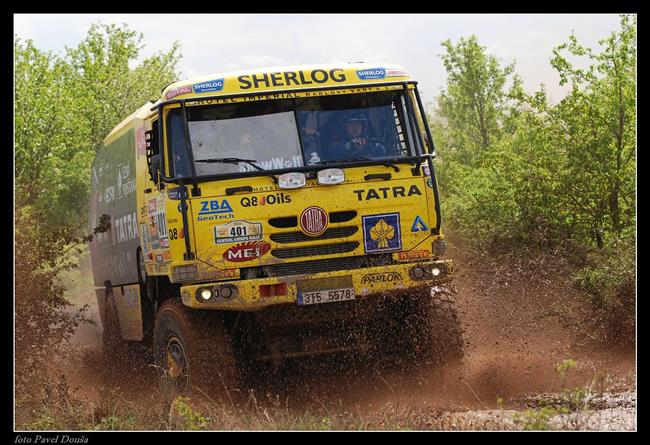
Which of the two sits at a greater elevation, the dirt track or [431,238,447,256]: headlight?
[431,238,447,256]: headlight

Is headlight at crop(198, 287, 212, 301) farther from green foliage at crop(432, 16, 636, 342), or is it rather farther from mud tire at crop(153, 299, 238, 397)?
green foliage at crop(432, 16, 636, 342)

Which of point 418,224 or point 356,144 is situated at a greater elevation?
point 356,144

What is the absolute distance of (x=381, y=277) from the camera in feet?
36.0

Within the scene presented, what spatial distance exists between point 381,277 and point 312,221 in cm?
86

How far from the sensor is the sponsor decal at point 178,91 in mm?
11125

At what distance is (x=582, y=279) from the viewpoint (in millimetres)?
15680

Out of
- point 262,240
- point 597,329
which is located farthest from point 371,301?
point 597,329

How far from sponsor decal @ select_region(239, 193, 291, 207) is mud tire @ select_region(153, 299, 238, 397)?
3.93ft

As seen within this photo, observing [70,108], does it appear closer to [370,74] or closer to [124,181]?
[124,181]

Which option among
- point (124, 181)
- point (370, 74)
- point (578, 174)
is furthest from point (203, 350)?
point (578, 174)

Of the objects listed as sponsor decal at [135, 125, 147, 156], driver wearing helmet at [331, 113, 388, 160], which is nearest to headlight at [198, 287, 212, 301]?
driver wearing helmet at [331, 113, 388, 160]

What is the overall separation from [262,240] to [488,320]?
6.36 m

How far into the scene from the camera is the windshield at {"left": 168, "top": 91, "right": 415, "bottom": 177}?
36.5ft
